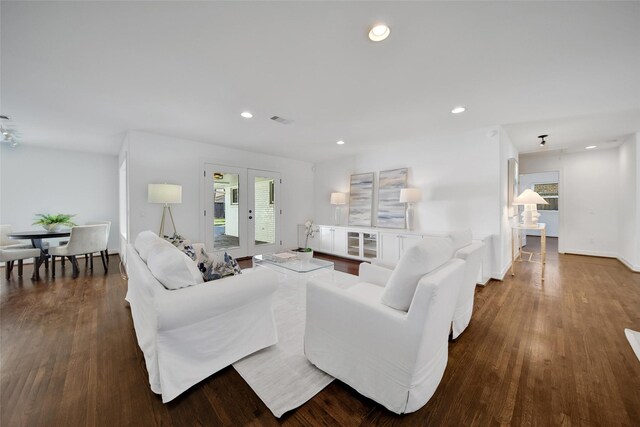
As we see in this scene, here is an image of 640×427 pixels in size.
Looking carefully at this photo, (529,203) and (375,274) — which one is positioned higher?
(529,203)

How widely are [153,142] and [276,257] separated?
2889 mm

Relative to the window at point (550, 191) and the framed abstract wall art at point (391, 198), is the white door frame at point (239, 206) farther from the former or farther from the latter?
the window at point (550, 191)

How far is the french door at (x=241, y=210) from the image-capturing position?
479cm

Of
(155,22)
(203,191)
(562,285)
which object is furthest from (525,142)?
(203,191)

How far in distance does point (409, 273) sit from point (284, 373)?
3.67ft

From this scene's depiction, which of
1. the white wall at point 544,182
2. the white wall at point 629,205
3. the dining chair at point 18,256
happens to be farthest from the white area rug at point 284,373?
the white wall at point 544,182

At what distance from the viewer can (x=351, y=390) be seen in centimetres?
153

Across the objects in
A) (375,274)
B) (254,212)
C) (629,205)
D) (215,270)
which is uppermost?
(629,205)

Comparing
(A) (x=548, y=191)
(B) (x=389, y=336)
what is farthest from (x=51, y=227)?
(A) (x=548, y=191)

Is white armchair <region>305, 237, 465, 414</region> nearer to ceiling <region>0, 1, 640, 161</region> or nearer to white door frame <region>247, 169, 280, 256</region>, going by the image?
ceiling <region>0, 1, 640, 161</region>

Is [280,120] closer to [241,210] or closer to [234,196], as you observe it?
[234,196]

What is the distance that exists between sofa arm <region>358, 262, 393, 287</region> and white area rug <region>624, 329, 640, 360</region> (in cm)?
197

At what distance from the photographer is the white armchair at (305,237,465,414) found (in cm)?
125

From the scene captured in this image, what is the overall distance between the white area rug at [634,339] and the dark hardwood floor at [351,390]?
0.04 m
